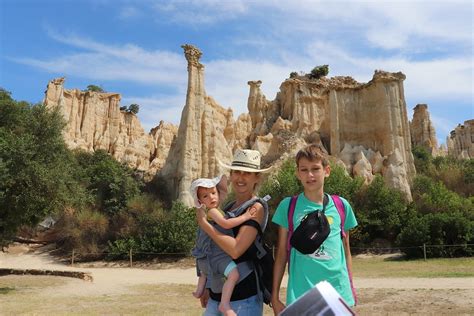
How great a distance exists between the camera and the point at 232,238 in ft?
10.3

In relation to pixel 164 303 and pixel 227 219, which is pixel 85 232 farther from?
pixel 227 219

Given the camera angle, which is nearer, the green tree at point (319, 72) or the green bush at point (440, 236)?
the green bush at point (440, 236)

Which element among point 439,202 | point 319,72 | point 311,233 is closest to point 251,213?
point 311,233

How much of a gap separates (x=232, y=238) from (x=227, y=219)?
0.14 metres

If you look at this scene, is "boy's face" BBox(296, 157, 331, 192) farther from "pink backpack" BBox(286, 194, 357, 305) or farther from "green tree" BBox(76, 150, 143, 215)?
"green tree" BBox(76, 150, 143, 215)

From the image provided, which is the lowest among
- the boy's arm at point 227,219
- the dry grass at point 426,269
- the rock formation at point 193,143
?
the dry grass at point 426,269

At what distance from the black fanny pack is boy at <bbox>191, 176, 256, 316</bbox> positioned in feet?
1.19

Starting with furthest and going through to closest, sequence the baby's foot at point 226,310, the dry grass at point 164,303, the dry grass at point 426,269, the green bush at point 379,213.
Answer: the green bush at point 379,213 < the dry grass at point 426,269 < the dry grass at point 164,303 < the baby's foot at point 226,310

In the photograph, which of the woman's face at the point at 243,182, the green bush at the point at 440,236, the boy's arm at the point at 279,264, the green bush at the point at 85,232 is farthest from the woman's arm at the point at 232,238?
the green bush at the point at 85,232

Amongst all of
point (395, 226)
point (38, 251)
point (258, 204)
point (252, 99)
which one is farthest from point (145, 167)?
point (258, 204)

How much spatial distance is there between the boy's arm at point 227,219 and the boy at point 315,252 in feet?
0.96

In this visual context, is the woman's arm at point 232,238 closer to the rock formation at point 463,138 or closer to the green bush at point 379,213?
the green bush at point 379,213

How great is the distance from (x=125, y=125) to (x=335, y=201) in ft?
212

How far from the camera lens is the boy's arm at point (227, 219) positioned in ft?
10.2
